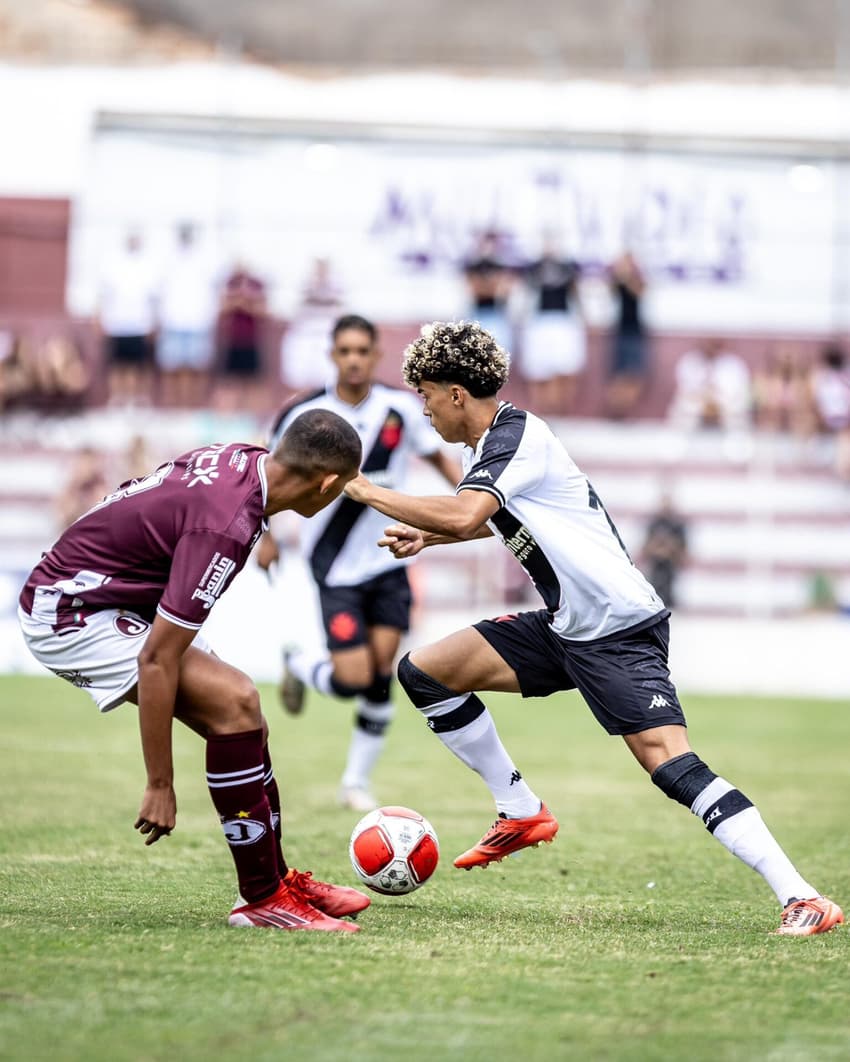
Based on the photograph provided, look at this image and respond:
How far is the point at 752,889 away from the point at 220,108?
23393mm

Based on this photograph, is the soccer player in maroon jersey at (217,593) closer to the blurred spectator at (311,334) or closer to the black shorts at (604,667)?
the black shorts at (604,667)

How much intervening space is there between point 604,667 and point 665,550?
1407cm

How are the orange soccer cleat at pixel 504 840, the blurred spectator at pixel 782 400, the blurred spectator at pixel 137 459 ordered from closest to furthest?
the orange soccer cleat at pixel 504 840 → the blurred spectator at pixel 137 459 → the blurred spectator at pixel 782 400

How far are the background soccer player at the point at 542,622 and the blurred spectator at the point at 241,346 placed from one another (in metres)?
16.2

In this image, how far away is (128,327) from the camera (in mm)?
22406

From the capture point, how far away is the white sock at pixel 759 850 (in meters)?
5.71

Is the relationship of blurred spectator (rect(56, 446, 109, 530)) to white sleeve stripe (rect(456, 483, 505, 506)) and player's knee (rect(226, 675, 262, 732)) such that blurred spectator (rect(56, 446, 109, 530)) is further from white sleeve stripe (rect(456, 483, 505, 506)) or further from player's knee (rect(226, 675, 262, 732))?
player's knee (rect(226, 675, 262, 732))

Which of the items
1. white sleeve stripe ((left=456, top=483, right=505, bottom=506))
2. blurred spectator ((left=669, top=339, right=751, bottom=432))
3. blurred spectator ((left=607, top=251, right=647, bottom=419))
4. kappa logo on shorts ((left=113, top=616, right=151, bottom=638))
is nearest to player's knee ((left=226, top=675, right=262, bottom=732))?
kappa logo on shorts ((left=113, top=616, right=151, bottom=638))

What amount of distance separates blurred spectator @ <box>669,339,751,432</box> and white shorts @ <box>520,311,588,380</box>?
1653 mm

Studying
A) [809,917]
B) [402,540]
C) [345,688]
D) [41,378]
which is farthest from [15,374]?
[809,917]

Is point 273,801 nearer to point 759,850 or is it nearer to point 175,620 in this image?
point 175,620

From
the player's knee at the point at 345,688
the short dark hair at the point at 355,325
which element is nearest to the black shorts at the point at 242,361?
the short dark hair at the point at 355,325

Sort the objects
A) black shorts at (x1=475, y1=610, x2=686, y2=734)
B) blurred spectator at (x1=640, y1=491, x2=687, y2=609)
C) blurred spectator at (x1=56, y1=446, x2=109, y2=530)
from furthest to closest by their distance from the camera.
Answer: blurred spectator at (x1=640, y1=491, x2=687, y2=609) < blurred spectator at (x1=56, y1=446, x2=109, y2=530) < black shorts at (x1=475, y1=610, x2=686, y2=734)

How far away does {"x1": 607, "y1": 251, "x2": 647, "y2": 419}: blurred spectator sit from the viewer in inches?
883
